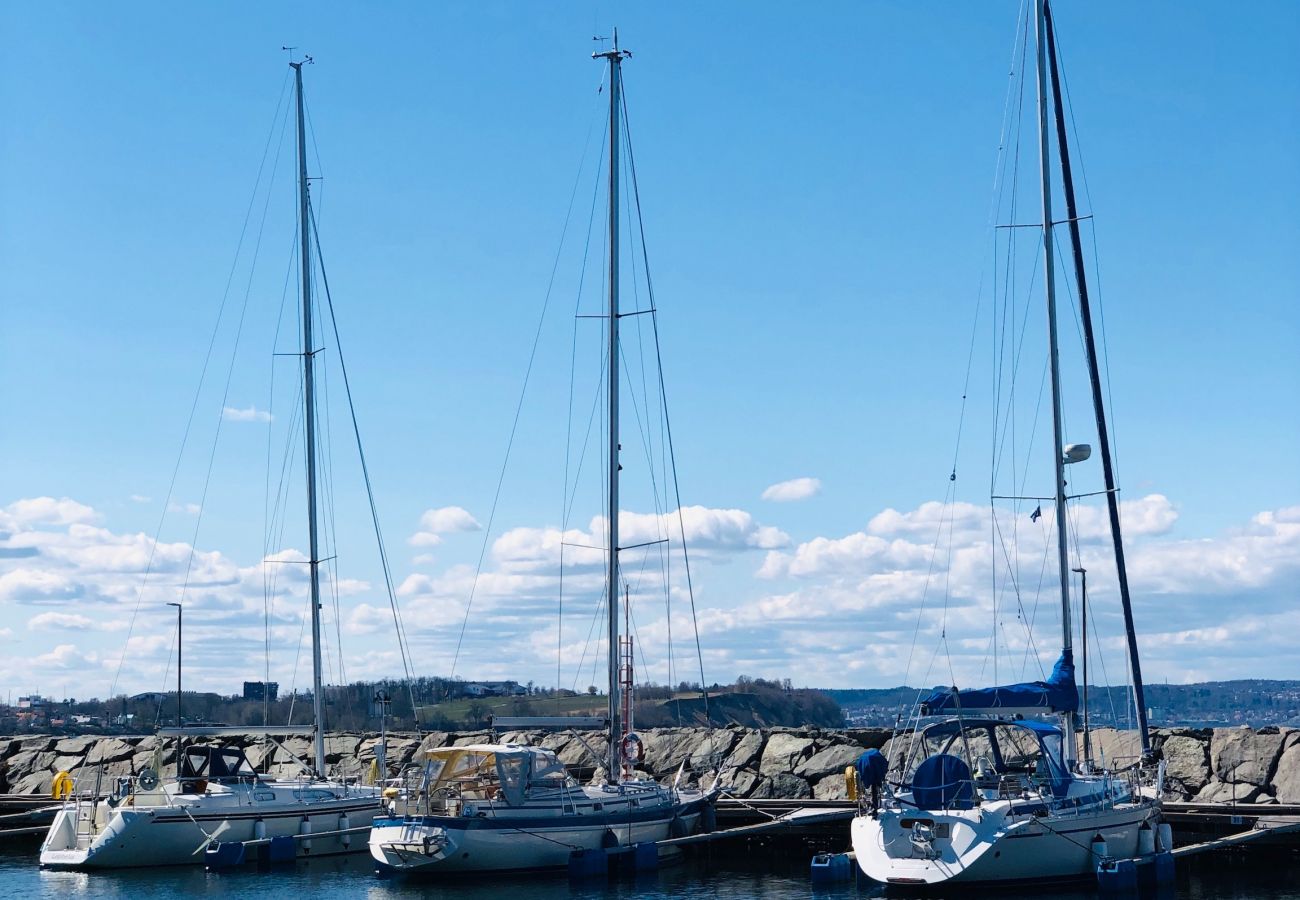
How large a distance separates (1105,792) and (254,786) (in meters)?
17.6

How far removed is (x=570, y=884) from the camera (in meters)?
30.9

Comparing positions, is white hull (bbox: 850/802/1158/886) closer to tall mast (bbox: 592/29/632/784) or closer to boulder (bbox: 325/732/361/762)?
tall mast (bbox: 592/29/632/784)

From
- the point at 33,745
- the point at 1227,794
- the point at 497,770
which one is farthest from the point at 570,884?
the point at 33,745

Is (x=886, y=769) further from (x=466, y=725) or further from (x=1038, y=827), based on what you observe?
(x=466, y=725)

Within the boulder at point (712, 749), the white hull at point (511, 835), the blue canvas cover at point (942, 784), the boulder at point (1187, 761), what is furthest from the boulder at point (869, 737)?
the blue canvas cover at point (942, 784)

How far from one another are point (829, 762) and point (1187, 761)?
328 inches

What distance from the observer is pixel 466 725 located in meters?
62.1

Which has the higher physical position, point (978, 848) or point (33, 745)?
point (33, 745)

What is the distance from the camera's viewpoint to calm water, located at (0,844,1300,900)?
1169 inches

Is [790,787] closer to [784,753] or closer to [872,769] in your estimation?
[784,753]

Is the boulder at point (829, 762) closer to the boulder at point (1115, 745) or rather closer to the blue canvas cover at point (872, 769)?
the boulder at point (1115, 745)

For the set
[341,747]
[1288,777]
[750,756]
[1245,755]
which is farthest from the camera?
[341,747]

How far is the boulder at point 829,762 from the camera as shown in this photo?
4006 centimetres

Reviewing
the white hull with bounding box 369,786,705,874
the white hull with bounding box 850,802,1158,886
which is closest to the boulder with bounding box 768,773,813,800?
the white hull with bounding box 369,786,705,874
